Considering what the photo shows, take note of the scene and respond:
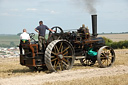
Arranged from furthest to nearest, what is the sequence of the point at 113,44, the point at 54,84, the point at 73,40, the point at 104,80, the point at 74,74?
1. the point at 113,44
2. the point at 73,40
3. the point at 74,74
4. the point at 104,80
5. the point at 54,84

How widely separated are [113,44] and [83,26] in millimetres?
28371

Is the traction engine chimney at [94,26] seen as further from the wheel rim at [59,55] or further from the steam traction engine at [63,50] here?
the wheel rim at [59,55]

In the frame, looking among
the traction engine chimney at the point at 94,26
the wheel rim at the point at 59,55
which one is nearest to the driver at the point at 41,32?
the wheel rim at the point at 59,55

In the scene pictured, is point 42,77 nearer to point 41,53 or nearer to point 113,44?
point 41,53

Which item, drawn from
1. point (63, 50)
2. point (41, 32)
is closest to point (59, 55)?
point (63, 50)

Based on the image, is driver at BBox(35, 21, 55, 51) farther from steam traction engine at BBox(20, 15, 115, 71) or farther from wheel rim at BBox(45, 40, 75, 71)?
wheel rim at BBox(45, 40, 75, 71)

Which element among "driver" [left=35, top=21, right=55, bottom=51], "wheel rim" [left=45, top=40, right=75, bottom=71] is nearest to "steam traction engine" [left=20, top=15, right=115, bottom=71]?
"wheel rim" [left=45, top=40, right=75, bottom=71]

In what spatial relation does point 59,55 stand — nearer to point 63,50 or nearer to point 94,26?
point 63,50

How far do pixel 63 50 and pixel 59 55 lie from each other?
0.56 metres

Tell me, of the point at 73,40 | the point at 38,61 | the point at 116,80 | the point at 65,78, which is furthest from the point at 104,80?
the point at 73,40

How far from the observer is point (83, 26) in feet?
47.0

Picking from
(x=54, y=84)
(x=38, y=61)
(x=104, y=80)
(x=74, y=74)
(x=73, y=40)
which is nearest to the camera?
(x=54, y=84)

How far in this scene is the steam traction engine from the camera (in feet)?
38.2

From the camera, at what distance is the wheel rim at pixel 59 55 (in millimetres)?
11416
